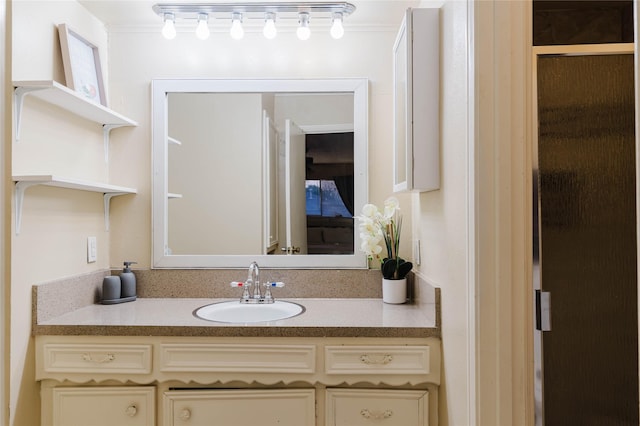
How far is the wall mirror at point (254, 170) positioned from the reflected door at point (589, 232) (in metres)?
0.83

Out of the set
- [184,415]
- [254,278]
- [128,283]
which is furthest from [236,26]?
[184,415]

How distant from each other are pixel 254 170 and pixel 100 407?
112cm

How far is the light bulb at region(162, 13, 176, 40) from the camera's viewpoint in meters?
1.86

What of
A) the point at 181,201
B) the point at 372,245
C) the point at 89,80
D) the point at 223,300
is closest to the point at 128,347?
the point at 223,300

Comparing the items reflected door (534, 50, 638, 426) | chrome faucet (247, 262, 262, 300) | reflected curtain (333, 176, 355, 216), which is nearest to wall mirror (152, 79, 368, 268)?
reflected curtain (333, 176, 355, 216)

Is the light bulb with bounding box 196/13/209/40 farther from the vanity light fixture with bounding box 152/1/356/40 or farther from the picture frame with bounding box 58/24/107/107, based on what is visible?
the picture frame with bounding box 58/24/107/107

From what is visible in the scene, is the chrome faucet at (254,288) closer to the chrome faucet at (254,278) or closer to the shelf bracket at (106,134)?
the chrome faucet at (254,278)

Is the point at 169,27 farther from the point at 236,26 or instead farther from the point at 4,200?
the point at 4,200

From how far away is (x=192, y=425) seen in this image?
1481 mm

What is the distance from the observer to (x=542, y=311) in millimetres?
1187

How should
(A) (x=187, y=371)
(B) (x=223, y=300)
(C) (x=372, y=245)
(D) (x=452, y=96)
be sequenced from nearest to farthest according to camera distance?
(D) (x=452, y=96), (A) (x=187, y=371), (C) (x=372, y=245), (B) (x=223, y=300)

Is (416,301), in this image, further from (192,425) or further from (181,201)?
(181,201)

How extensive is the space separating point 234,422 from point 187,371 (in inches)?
9.4

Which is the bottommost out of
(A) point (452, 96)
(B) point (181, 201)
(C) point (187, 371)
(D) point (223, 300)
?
(C) point (187, 371)
